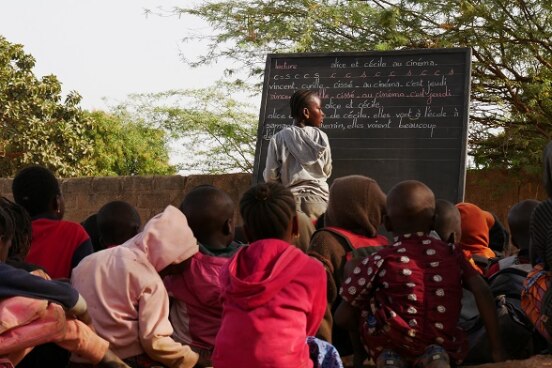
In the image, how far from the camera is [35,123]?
782 inches

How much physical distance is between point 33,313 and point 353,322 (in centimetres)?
123

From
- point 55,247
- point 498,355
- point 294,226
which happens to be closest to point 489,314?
point 498,355

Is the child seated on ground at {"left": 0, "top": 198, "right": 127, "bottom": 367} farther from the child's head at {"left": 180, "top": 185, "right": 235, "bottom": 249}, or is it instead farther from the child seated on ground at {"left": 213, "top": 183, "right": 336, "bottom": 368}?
the child's head at {"left": 180, "top": 185, "right": 235, "bottom": 249}

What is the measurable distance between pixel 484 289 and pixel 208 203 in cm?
117

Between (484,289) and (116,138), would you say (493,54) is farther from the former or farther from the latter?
(116,138)

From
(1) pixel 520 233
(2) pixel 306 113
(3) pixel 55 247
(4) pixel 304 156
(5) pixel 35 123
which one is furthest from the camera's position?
(5) pixel 35 123

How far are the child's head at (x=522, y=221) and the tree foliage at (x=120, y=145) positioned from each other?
1708cm

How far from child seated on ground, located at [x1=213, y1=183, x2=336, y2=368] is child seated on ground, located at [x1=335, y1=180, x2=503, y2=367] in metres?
0.29

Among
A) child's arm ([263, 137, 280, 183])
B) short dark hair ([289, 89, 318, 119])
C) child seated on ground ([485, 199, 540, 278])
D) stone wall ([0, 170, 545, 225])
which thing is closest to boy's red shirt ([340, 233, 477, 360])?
child seated on ground ([485, 199, 540, 278])

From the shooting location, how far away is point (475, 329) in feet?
13.8

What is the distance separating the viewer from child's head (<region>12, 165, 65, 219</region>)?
4.83 m

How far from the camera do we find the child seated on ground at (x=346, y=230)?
437 centimetres

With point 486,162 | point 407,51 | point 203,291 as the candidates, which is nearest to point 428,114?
point 407,51

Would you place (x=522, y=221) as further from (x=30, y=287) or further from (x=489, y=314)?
(x=30, y=287)
